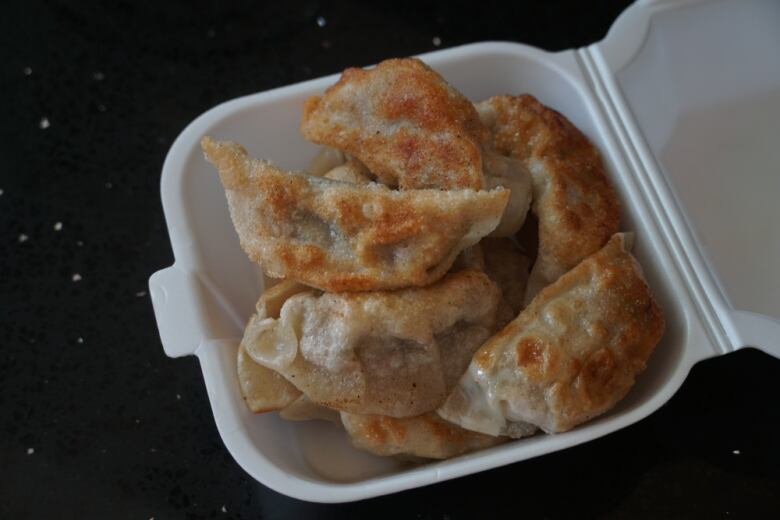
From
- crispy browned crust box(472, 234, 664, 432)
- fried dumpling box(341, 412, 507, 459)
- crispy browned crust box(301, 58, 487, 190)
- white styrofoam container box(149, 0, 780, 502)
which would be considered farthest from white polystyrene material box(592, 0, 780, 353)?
fried dumpling box(341, 412, 507, 459)

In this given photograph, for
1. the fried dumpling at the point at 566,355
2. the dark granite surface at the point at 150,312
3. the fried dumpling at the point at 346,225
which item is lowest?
the dark granite surface at the point at 150,312

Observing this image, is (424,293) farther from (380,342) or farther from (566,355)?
(566,355)

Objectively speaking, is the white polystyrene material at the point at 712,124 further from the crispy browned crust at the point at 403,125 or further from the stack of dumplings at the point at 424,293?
the crispy browned crust at the point at 403,125

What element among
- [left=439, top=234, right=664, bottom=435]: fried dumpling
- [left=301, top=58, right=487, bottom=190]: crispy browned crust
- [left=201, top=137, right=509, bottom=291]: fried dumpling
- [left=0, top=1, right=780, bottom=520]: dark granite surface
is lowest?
[left=0, top=1, right=780, bottom=520]: dark granite surface

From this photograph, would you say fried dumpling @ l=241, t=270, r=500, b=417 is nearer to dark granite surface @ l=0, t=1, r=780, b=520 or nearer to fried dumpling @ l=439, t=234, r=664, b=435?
fried dumpling @ l=439, t=234, r=664, b=435

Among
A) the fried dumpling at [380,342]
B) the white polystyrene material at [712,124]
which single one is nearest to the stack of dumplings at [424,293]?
the fried dumpling at [380,342]
